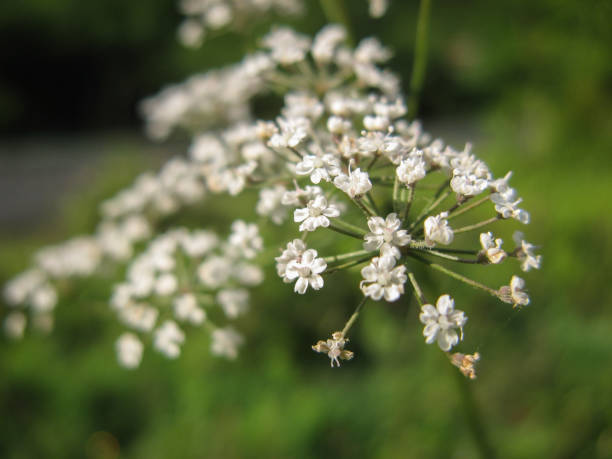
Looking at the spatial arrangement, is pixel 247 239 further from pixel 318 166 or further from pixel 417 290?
pixel 417 290

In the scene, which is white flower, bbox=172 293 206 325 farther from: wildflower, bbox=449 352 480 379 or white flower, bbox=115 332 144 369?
wildflower, bbox=449 352 480 379

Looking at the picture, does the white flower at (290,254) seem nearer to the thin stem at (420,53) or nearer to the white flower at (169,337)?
the white flower at (169,337)

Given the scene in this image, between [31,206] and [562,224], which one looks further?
[31,206]

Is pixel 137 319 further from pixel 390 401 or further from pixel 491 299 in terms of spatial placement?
pixel 491 299

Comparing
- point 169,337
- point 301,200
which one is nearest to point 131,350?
point 169,337

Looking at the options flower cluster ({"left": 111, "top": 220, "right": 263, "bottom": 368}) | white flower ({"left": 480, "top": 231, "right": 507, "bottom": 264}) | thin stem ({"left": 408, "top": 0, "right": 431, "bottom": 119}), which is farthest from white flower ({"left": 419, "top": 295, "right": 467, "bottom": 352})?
thin stem ({"left": 408, "top": 0, "right": 431, "bottom": 119})

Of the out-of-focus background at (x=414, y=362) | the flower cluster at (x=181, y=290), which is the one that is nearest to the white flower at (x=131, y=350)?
the flower cluster at (x=181, y=290)

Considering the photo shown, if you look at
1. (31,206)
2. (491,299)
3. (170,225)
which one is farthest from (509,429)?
(31,206)
